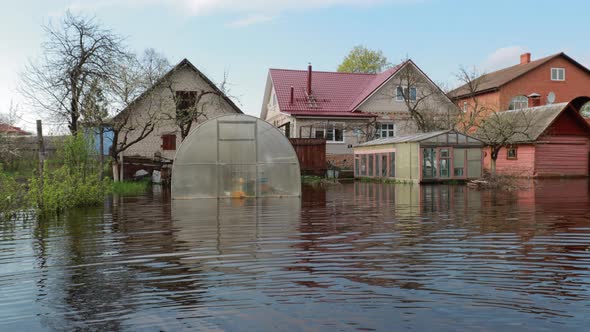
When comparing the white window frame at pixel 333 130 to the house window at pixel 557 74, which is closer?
the white window frame at pixel 333 130

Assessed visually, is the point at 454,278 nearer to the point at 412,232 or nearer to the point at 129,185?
the point at 412,232

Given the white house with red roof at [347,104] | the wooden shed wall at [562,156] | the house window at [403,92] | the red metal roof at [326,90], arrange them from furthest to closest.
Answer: the house window at [403,92] → the red metal roof at [326,90] → the white house with red roof at [347,104] → the wooden shed wall at [562,156]

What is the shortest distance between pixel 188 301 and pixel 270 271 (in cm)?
154

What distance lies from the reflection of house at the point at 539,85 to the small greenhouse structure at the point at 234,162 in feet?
99.9

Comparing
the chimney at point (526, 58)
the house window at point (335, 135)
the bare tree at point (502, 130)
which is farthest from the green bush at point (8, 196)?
the chimney at point (526, 58)

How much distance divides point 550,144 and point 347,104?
45.4 feet

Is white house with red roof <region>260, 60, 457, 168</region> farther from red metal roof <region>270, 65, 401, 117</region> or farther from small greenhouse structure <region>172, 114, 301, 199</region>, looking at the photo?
small greenhouse structure <region>172, 114, 301, 199</region>

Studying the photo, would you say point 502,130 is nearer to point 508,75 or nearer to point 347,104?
point 347,104

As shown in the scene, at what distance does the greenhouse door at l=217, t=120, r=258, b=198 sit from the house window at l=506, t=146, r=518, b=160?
2418cm

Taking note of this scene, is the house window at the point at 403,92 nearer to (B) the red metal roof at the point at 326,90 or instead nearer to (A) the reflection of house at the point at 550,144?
(B) the red metal roof at the point at 326,90

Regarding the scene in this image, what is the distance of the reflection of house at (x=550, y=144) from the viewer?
113 feet

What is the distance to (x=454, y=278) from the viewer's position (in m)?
6.31

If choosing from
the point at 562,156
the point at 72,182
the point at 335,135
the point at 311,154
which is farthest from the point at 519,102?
the point at 72,182

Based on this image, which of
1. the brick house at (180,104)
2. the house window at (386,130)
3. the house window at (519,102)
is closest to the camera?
the brick house at (180,104)
